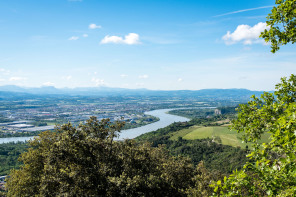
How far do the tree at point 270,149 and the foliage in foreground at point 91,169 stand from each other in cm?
807

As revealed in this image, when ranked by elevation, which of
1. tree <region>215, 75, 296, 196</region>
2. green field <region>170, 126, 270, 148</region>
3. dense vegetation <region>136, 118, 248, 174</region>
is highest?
tree <region>215, 75, 296, 196</region>

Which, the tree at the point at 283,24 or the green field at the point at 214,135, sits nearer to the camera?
the tree at the point at 283,24

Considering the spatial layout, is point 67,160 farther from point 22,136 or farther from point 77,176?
point 22,136

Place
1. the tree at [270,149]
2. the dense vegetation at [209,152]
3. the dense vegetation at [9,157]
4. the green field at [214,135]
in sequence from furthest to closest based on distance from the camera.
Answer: the green field at [214,135] → the dense vegetation at [9,157] → the dense vegetation at [209,152] → the tree at [270,149]

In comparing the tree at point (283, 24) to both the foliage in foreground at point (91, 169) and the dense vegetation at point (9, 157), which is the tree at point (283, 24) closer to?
the foliage in foreground at point (91, 169)

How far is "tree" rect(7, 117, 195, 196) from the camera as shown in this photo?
13.9 m

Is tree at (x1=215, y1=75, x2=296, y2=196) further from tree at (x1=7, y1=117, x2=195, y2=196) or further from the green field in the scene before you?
the green field

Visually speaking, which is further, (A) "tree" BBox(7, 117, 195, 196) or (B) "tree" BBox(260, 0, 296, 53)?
(A) "tree" BBox(7, 117, 195, 196)

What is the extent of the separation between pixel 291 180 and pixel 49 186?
14.0 metres

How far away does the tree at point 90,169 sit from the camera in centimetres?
1387

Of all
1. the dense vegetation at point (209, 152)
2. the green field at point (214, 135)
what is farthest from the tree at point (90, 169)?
the green field at point (214, 135)

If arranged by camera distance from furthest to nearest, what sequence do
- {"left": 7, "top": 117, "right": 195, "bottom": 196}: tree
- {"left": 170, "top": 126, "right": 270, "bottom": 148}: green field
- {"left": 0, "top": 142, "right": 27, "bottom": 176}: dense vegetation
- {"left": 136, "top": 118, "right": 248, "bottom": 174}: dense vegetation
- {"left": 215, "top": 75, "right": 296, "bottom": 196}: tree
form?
{"left": 170, "top": 126, "right": 270, "bottom": 148}: green field, {"left": 0, "top": 142, "right": 27, "bottom": 176}: dense vegetation, {"left": 136, "top": 118, "right": 248, "bottom": 174}: dense vegetation, {"left": 7, "top": 117, "right": 195, "bottom": 196}: tree, {"left": 215, "top": 75, "right": 296, "bottom": 196}: tree

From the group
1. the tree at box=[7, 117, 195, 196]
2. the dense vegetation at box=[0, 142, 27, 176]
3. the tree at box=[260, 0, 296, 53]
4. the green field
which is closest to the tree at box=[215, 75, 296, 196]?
the tree at box=[260, 0, 296, 53]

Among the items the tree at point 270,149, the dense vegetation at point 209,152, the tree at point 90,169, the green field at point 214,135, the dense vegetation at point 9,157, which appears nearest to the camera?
the tree at point 270,149
